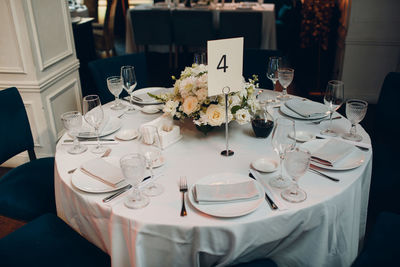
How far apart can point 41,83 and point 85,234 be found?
1.53 m

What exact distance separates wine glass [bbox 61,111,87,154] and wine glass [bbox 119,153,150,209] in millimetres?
453

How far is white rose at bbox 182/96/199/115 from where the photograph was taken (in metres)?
1.49

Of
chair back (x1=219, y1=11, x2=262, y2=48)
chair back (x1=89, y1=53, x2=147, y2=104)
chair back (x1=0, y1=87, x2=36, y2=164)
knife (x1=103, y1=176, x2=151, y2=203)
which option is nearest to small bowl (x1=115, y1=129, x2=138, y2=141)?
knife (x1=103, y1=176, x2=151, y2=203)

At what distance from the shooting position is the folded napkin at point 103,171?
4.18 ft

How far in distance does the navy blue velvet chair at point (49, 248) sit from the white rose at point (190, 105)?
2.14ft

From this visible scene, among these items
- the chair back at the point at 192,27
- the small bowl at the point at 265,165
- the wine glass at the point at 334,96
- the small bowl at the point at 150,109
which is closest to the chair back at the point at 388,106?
the wine glass at the point at 334,96

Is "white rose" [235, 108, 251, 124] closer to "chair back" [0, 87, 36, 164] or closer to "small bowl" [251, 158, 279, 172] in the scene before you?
"small bowl" [251, 158, 279, 172]

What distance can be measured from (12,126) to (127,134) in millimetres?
681

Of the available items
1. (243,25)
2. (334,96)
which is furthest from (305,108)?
(243,25)

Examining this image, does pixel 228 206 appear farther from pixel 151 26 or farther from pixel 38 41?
pixel 151 26

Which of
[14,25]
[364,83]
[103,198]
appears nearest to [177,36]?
[364,83]

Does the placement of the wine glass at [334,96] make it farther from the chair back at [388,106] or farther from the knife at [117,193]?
the knife at [117,193]

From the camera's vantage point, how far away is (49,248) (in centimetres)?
134

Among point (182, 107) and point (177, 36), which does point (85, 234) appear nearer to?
point (182, 107)
